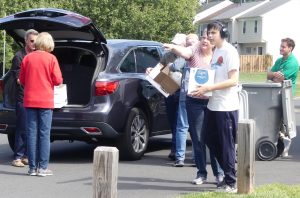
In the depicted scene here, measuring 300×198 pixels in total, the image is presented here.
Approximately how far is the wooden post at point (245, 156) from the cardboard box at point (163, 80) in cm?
220

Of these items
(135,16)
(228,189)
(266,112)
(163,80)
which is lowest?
(228,189)

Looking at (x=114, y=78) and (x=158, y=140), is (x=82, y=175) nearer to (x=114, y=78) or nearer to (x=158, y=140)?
(x=114, y=78)

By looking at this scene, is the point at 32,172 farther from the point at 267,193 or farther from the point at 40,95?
the point at 267,193

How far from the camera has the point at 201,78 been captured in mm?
7637

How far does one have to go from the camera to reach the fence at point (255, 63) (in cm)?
6712

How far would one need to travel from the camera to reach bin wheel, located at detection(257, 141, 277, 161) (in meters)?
10.3

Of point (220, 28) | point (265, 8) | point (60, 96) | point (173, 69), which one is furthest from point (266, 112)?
point (265, 8)

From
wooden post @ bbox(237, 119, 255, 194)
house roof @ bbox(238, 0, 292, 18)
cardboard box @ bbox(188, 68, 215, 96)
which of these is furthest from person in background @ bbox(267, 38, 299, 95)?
house roof @ bbox(238, 0, 292, 18)

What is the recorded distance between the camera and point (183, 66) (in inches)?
376

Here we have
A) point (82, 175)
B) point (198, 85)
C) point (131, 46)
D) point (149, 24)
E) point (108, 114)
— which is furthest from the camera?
point (149, 24)

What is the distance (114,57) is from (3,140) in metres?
3.71

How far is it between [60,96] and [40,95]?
58 cm

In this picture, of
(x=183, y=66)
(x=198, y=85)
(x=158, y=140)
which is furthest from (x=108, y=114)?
(x=158, y=140)

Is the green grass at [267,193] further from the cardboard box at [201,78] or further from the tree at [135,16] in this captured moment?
the tree at [135,16]
